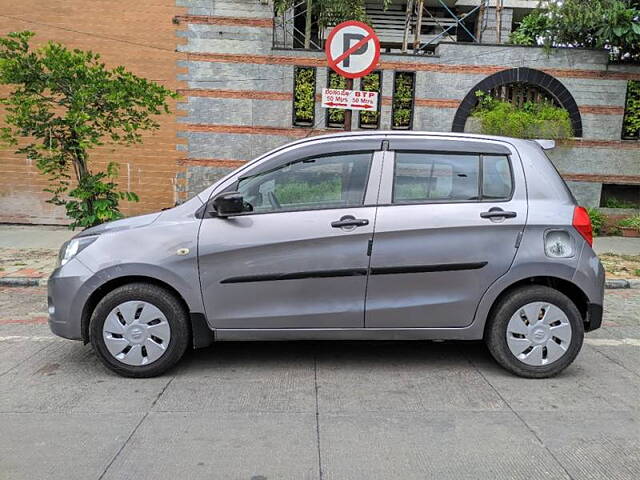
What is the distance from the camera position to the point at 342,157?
14.2 ft

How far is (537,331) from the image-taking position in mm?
4199

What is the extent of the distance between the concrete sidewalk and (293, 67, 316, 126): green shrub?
5.64 meters

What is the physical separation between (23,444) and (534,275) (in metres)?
3.66

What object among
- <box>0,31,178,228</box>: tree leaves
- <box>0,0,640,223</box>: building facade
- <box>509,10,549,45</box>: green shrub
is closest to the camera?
<box>0,31,178,228</box>: tree leaves

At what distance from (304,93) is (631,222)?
7765 mm

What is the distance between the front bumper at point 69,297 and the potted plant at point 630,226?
11.6 m

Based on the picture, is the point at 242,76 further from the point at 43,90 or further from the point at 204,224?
the point at 204,224

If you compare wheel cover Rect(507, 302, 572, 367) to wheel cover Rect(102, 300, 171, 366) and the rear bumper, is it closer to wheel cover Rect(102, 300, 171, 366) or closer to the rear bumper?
the rear bumper

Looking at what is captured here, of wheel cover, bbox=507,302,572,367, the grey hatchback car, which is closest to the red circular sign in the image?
the grey hatchback car

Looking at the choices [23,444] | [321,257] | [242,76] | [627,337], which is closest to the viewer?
[23,444]

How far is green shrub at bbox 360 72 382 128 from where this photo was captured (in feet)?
39.6

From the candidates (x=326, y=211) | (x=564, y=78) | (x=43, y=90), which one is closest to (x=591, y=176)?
(x=564, y=78)

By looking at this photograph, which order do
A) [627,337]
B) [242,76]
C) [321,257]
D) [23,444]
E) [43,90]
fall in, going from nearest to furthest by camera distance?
[23,444], [321,257], [627,337], [43,90], [242,76]

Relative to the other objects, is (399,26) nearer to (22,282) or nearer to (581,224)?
(22,282)
